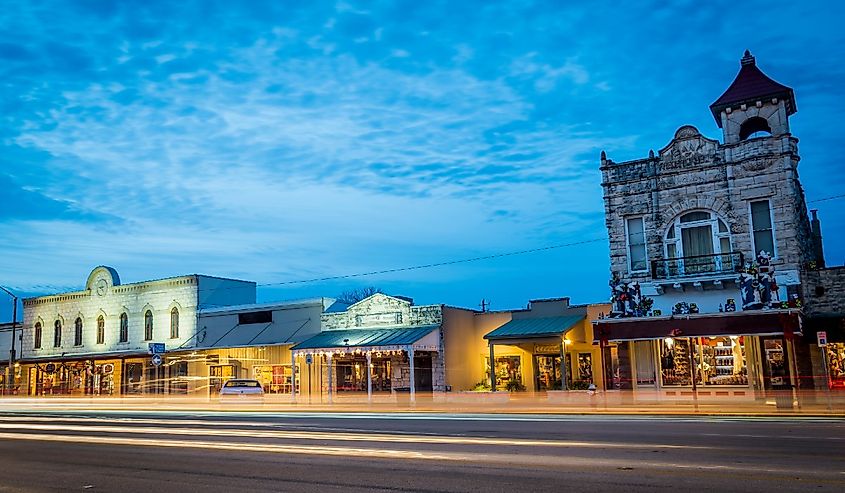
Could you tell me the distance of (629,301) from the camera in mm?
30016

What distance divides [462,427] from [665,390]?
40.6 feet

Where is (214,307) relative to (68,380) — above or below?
above

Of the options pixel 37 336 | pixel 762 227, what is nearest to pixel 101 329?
pixel 37 336

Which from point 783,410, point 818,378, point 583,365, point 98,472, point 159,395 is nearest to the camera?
point 98,472

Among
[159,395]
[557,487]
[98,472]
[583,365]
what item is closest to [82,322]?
[159,395]

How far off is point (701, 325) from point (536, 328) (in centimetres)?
774

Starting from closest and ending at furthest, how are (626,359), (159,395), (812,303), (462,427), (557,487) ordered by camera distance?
1. (557,487)
2. (462,427)
3. (812,303)
4. (626,359)
5. (159,395)

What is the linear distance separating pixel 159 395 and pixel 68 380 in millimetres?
11043

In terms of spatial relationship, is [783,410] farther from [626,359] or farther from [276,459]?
[276,459]

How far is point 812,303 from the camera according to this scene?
2861 centimetres

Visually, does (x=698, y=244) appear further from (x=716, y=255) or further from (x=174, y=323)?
(x=174, y=323)

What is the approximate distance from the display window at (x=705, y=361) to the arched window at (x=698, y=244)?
2.66 meters

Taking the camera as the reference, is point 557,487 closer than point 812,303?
Yes

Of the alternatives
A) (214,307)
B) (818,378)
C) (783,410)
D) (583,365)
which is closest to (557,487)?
(783,410)
